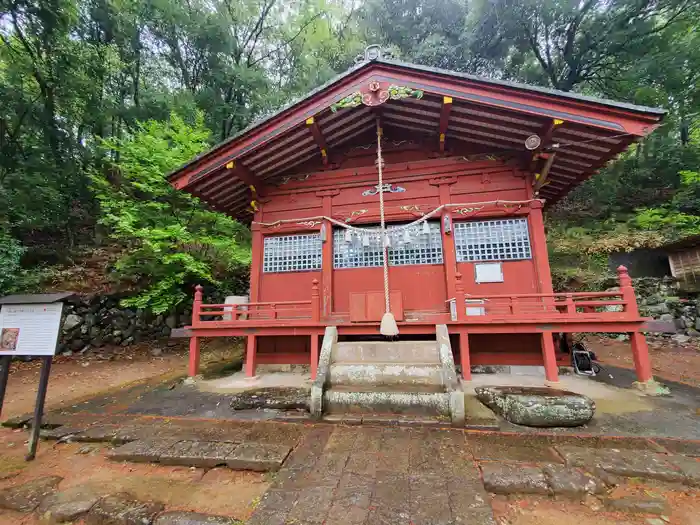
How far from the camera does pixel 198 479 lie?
3.43 meters

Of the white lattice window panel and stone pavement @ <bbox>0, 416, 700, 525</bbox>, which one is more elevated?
the white lattice window panel

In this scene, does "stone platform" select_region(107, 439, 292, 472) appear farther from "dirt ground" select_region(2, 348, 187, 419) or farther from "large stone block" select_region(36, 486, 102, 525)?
"dirt ground" select_region(2, 348, 187, 419)

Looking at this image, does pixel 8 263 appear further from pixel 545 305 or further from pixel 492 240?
pixel 545 305

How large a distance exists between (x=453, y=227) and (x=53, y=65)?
18602 mm

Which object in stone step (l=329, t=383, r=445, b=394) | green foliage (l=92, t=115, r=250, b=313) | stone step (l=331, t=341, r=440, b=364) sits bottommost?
stone step (l=329, t=383, r=445, b=394)

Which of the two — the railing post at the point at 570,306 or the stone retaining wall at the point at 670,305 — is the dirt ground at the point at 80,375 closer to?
the railing post at the point at 570,306

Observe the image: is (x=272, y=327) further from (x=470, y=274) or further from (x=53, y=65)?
(x=53, y=65)

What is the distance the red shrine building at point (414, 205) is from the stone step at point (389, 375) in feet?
4.23

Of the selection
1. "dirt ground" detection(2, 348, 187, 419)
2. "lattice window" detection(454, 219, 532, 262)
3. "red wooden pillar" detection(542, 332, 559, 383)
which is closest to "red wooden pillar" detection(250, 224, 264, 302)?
"dirt ground" detection(2, 348, 187, 419)

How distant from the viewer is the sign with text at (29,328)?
4.21 m

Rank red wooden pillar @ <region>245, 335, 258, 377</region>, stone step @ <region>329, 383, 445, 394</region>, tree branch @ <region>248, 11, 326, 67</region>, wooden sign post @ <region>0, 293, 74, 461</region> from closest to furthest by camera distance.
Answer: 1. wooden sign post @ <region>0, 293, 74, 461</region>
2. stone step @ <region>329, 383, 445, 394</region>
3. red wooden pillar @ <region>245, 335, 258, 377</region>
4. tree branch @ <region>248, 11, 326, 67</region>

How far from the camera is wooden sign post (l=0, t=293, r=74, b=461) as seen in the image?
4.20 m

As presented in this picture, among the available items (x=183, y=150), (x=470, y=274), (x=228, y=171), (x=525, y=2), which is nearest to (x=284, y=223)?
(x=228, y=171)

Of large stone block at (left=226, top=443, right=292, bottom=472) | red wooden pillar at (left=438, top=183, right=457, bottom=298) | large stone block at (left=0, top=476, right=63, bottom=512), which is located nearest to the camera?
large stone block at (left=0, top=476, right=63, bottom=512)
